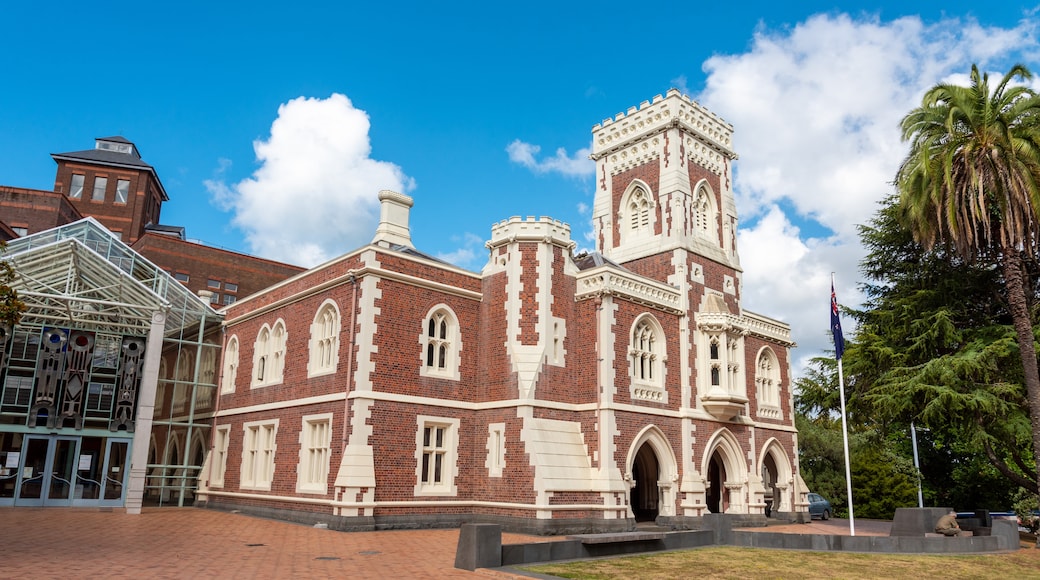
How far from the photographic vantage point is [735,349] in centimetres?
2670

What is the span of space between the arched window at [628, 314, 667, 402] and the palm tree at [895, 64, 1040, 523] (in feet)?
28.4

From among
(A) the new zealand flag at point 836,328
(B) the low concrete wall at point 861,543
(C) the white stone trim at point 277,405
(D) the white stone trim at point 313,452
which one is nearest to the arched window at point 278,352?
(C) the white stone trim at point 277,405

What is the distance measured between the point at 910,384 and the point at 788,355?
25.0 ft

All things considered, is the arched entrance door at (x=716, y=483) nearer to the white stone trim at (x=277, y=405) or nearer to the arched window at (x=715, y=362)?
the arched window at (x=715, y=362)

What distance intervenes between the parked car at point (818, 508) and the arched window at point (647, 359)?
1229 cm

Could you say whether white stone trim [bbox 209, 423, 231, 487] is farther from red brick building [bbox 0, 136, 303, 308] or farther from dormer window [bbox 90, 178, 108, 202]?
dormer window [bbox 90, 178, 108, 202]

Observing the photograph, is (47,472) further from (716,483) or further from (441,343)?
(716,483)

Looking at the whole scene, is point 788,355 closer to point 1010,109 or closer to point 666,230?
point 666,230

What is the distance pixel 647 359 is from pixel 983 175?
1107cm

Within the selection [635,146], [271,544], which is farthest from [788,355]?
[271,544]

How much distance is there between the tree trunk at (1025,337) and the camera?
20.1 m

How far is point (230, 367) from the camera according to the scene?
28.4 meters

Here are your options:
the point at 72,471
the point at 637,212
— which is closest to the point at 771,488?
the point at 637,212

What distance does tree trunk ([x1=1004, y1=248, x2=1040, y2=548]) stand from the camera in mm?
20094
